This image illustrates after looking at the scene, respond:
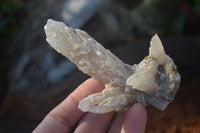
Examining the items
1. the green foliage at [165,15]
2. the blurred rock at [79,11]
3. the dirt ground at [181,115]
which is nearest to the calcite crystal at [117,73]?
the dirt ground at [181,115]

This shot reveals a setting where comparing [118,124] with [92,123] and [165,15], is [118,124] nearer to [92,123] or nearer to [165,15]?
[92,123]

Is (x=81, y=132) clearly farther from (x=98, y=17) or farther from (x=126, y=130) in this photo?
(x=98, y=17)

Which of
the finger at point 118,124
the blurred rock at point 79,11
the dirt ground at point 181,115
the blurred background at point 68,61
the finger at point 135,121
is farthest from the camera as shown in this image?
the blurred rock at point 79,11

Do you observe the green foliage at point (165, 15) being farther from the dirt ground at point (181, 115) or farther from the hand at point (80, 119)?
the hand at point (80, 119)

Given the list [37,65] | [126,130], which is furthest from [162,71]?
[37,65]

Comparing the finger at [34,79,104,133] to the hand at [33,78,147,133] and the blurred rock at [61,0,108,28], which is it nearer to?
the hand at [33,78,147,133]
